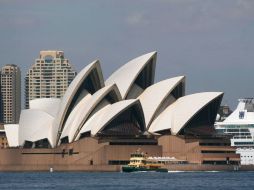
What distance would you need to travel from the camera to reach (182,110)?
13650 cm

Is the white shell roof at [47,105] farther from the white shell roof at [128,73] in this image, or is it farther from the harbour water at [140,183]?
the harbour water at [140,183]

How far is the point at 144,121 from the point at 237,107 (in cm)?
1699

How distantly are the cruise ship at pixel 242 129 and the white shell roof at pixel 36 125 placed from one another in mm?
21564

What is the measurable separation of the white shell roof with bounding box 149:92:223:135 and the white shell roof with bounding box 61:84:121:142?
237 inches

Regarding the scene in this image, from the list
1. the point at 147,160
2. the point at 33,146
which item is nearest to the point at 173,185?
the point at 147,160

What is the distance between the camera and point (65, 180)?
107500 mm

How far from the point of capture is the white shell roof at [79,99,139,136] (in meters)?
134

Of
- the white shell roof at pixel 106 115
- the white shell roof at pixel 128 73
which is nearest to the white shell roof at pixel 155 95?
the white shell roof at pixel 128 73

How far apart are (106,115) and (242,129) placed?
19892 millimetres

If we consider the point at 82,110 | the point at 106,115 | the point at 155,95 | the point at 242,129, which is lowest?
the point at 242,129

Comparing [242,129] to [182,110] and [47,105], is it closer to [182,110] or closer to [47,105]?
[182,110]

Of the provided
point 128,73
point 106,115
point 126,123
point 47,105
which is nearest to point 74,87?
point 106,115

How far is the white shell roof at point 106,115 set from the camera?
13375cm

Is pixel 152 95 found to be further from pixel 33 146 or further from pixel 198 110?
pixel 33 146
